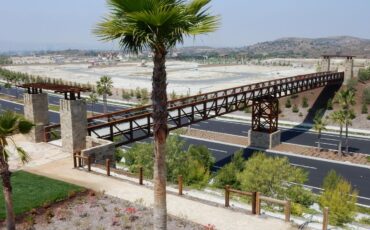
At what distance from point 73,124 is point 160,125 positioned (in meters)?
17.9

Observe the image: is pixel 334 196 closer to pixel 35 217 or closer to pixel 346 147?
pixel 35 217

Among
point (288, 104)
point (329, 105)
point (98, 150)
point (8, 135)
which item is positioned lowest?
point (288, 104)

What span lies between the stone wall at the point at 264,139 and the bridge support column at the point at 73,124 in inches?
1120

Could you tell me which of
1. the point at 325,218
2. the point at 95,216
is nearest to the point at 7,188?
the point at 95,216

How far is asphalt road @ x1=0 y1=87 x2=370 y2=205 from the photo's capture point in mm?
36969

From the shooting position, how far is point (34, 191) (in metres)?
20.2

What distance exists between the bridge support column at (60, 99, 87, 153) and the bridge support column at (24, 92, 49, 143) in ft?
12.4

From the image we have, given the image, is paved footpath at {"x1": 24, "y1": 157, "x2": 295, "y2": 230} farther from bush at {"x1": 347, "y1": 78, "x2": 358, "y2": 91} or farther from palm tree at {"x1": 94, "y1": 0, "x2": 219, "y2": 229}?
bush at {"x1": 347, "y1": 78, "x2": 358, "y2": 91}

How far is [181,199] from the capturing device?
756 inches

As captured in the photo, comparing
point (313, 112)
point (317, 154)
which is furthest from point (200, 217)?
point (313, 112)

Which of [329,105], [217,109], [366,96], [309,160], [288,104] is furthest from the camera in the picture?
[288,104]

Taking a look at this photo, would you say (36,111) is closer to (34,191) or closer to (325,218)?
(34,191)

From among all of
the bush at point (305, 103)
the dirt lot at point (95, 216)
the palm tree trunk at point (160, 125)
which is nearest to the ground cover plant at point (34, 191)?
the dirt lot at point (95, 216)

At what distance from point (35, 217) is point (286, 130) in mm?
49207
